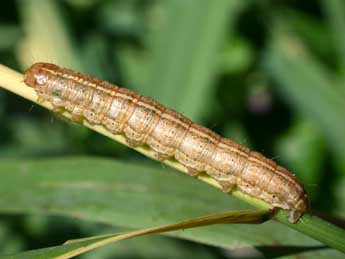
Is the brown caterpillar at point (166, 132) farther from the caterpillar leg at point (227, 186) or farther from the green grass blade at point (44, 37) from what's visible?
the green grass blade at point (44, 37)

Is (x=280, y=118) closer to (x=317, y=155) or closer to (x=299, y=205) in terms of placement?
(x=317, y=155)

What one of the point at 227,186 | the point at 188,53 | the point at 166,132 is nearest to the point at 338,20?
the point at 188,53

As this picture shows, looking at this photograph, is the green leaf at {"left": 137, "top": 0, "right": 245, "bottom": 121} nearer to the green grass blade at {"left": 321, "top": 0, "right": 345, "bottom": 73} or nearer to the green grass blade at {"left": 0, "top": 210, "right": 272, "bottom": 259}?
the green grass blade at {"left": 321, "top": 0, "right": 345, "bottom": 73}

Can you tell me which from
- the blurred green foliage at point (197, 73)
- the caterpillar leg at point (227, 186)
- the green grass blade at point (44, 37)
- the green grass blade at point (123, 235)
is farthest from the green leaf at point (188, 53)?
the green grass blade at point (123, 235)

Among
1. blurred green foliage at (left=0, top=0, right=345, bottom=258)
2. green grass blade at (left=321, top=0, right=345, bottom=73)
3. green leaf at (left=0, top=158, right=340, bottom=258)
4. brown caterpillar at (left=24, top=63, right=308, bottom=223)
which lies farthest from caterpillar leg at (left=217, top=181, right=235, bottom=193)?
green grass blade at (left=321, top=0, right=345, bottom=73)

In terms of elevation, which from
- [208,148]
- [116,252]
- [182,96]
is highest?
[182,96]

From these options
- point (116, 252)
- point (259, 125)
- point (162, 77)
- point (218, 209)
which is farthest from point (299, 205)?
point (259, 125)
